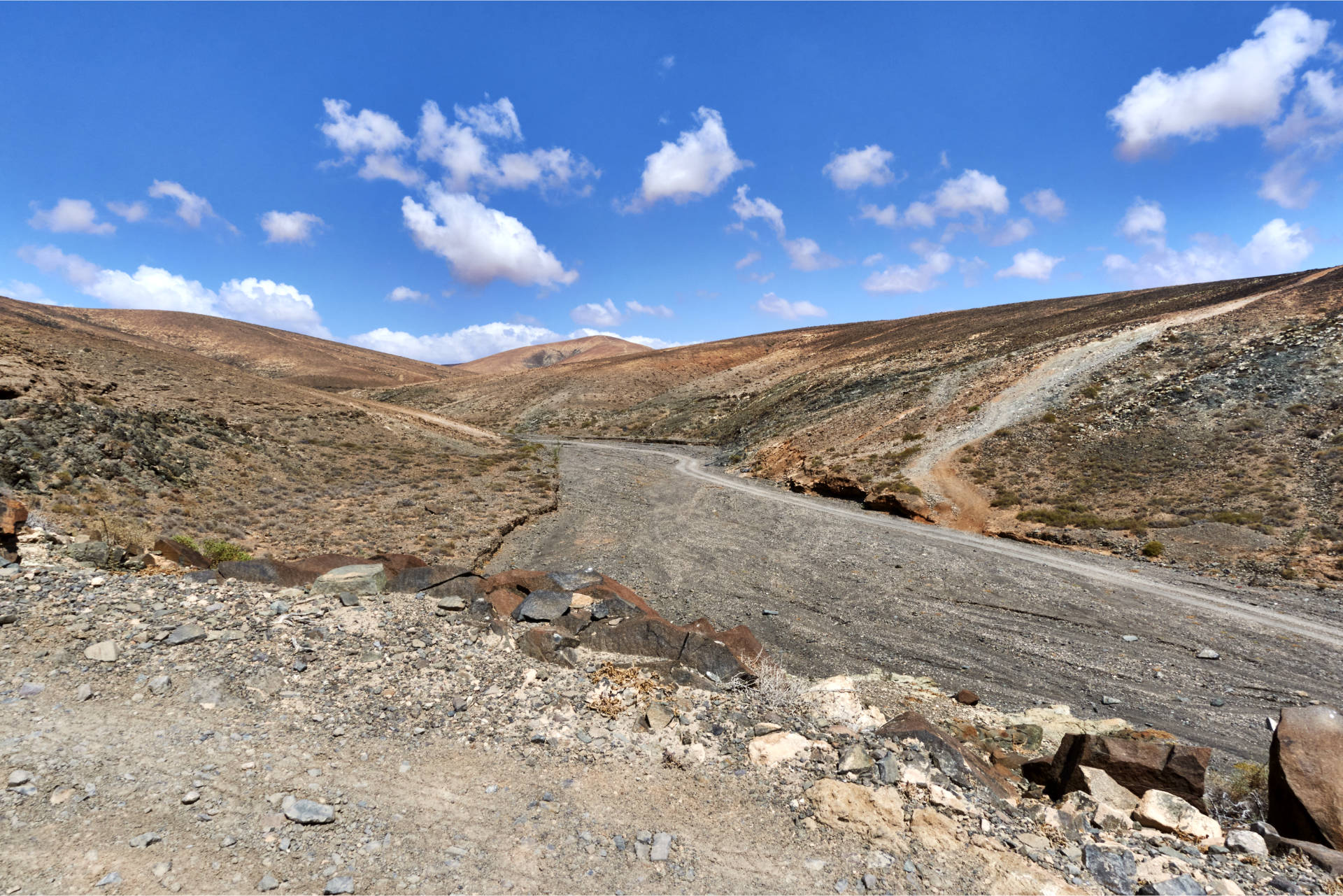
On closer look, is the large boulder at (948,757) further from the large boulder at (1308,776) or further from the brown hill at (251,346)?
the brown hill at (251,346)

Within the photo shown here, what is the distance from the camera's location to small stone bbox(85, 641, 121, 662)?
241 inches

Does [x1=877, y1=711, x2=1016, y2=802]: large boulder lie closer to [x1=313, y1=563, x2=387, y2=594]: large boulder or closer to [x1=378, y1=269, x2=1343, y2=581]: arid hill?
[x1=313, y1=563, x2=387, y2=594]: large boulder

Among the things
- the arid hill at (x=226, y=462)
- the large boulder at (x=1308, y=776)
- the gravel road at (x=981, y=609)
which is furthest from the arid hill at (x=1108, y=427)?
the arid hill at (x=226, y=462)

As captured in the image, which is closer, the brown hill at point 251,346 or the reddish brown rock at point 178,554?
the reddish brown rock at point 178,554

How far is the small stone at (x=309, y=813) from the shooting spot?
4.57 metres

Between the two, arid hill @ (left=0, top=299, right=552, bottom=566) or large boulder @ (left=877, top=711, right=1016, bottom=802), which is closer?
large boulder @ (left=877, top=711, right=1016, bottom=802)

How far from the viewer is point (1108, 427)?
2864cm

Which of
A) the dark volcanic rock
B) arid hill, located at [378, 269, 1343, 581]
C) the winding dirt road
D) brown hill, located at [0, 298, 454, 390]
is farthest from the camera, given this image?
brown hill, located at [0, 298, 454, 390]

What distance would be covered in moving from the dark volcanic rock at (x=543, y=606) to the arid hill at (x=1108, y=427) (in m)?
20.3

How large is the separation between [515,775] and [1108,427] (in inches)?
1312

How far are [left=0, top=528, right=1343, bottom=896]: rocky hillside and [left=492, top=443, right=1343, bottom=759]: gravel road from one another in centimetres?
333

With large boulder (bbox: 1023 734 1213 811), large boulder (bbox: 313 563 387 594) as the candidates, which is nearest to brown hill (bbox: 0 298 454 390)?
large boulder (bbox: 313 563 387 594)

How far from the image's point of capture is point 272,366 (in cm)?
11394

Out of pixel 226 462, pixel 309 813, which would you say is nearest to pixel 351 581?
pixel 309 813
